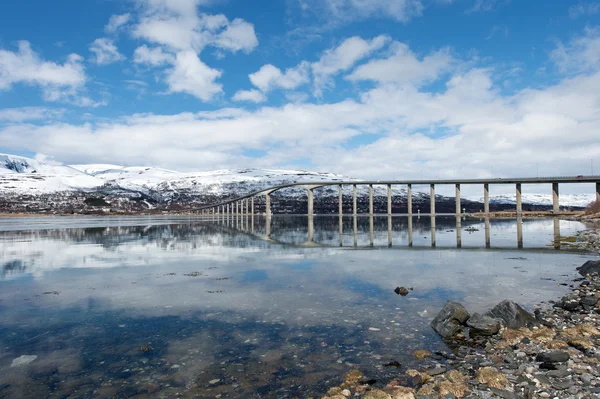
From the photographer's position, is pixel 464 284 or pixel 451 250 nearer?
pixel 464 284

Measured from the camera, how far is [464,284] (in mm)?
18406

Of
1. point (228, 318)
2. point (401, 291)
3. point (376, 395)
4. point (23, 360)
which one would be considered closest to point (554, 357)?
point (376, 395)

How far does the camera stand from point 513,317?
1173 centimetres

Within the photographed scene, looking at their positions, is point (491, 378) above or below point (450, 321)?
below

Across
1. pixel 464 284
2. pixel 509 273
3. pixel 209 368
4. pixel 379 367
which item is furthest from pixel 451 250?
pixel 209 368

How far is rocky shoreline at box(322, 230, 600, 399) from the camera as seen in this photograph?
7684 millimetres

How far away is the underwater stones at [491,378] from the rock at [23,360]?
10985 mm

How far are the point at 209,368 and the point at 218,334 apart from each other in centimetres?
243

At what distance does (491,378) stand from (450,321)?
11.7 ft

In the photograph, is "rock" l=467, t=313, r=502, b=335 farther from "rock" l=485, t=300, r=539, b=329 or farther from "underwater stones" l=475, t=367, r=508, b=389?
"underwater stones" l=475, t=367, r=508, b=389

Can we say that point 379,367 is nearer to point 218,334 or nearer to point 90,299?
point 218,334

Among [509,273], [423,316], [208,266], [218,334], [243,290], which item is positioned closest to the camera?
[218,334]

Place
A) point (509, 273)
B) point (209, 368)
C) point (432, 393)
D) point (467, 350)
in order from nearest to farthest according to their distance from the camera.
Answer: point (432, 393)
point (209, 368)
point (467, 350)
point (509, 273)

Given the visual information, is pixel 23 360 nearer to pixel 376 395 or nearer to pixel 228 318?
pixel 228 318
